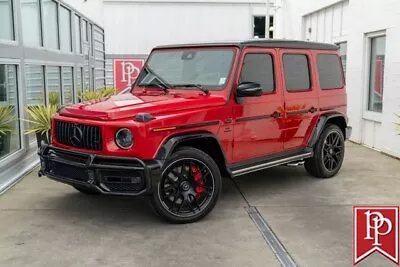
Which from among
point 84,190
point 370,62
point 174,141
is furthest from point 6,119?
point 370,62

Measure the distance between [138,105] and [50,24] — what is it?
5103mm

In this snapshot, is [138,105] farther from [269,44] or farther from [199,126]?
[269,44]

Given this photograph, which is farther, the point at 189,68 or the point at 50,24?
the point at 50,24

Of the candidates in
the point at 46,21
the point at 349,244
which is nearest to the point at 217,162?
the point at 349,244

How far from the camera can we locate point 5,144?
22.1 feet

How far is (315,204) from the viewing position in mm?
5605

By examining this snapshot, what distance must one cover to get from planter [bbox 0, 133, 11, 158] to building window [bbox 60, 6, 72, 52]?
11.9 ft

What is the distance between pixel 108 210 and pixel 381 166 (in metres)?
4.67

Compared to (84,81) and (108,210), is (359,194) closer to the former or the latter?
(108,210)

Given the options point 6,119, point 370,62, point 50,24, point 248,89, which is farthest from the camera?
point 370,62

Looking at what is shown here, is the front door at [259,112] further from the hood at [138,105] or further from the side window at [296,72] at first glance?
the hood at [138,105]

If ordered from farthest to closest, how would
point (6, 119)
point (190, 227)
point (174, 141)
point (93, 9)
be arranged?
point (93, 9) < point (6, 119) < point (190, 227) < point (174, 141)

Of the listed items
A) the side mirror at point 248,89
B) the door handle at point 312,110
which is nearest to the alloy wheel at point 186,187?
the side mirror at point 248,89

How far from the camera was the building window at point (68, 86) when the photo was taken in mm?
9980
